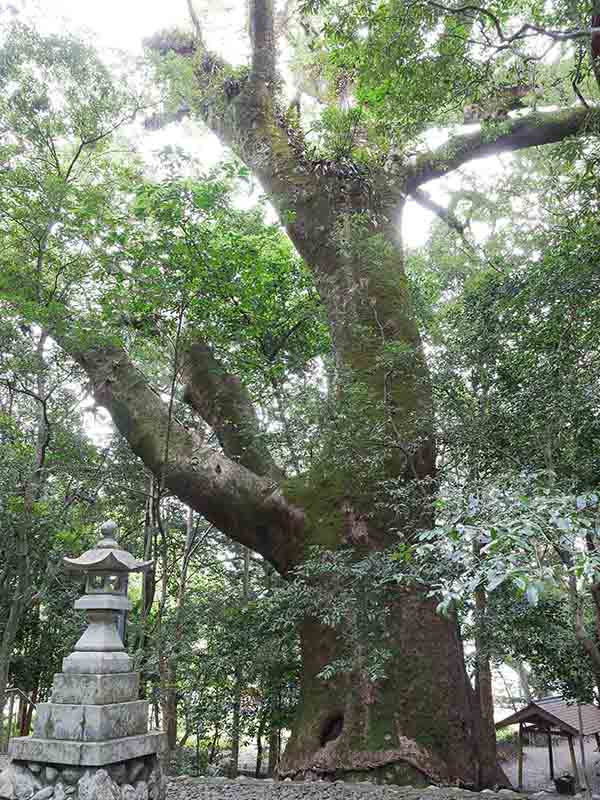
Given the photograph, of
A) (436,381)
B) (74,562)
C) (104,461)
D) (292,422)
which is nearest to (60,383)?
(104,461)

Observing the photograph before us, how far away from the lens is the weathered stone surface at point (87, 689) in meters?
3.16

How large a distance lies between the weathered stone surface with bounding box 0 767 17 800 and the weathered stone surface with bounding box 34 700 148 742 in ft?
0.81

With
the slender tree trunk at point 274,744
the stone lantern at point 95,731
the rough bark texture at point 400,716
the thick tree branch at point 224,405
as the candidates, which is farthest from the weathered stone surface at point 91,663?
the slender tree trunk at point 274,744

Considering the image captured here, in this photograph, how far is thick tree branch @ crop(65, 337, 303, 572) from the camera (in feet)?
19.3

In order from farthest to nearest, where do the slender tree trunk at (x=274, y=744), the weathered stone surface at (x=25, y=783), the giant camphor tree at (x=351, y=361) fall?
1. the slender tree trunk at (x=274, y=744)
2. the giant camphor tree at (x=351, y=361)
3. the weathered stone surface at (x=25, y=783)

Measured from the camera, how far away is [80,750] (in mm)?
3002

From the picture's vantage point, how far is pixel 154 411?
6363 mm

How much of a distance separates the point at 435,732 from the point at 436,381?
111 inches

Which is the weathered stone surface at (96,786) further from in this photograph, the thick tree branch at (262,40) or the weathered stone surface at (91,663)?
the thick tree branch at (262,40)

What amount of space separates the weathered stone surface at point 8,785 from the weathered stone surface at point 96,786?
1.39 feet

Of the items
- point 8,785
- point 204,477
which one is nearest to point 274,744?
point 204,477

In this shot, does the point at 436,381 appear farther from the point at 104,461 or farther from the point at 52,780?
the point at 104,461

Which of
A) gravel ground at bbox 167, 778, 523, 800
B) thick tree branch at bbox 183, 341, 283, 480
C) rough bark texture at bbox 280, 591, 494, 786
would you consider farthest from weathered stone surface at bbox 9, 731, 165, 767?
thick tree branch at bbox 183, 341, 283, 480

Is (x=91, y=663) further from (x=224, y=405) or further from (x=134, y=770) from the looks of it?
(x=224, y=405)
